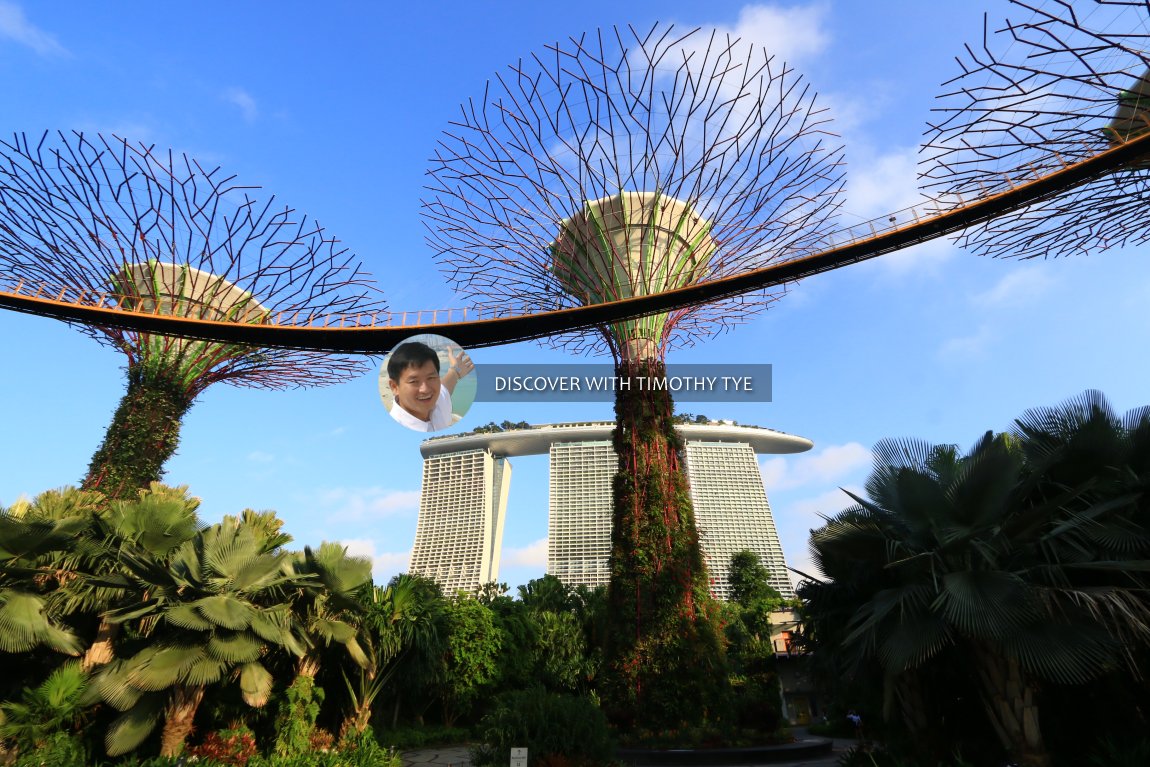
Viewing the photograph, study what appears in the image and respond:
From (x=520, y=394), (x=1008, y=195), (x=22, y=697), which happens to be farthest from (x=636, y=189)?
(x=22, y=697)

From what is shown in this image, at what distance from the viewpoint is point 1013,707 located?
8.54 metres

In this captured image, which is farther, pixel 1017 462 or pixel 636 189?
pixel 636 189

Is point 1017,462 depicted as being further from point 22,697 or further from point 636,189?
point 22,697

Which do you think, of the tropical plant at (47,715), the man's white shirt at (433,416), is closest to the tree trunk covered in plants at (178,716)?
the tropical plant at (47,715)

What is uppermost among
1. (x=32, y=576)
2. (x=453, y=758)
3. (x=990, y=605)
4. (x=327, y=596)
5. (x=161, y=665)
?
(x=32, y=576)

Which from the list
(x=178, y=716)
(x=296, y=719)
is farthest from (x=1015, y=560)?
(x=178, y=716)

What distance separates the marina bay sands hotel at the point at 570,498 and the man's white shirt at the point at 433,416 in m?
99.9

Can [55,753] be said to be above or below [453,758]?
above

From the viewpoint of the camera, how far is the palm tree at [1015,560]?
7730 millimetres

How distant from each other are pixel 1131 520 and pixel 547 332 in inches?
453

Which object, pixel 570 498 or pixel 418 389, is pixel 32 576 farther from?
pixel 570 498

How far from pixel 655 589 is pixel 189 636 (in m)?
9.57

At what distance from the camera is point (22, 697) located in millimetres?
10711

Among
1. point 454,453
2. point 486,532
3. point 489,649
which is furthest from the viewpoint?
point 454,453
